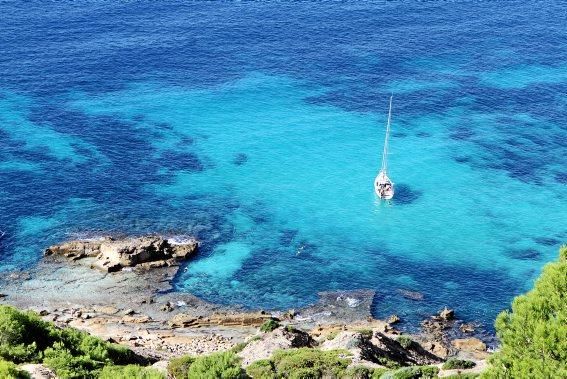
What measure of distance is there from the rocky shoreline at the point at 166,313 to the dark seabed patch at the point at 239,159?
2166cm

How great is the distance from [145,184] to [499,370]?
215 ft

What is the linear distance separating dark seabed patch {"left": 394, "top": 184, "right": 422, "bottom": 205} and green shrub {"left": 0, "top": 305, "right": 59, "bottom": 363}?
54.6 metres

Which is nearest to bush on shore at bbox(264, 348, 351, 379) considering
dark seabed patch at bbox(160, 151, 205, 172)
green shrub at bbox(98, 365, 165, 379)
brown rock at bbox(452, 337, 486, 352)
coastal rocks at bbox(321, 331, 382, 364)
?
coastal rocks at bbox(321, 331, 382, 364)

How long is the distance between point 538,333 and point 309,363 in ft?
68.1

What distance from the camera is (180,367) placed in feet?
166

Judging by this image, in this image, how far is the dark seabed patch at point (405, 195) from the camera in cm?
9569

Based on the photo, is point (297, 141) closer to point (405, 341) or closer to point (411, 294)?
point (411, 294)

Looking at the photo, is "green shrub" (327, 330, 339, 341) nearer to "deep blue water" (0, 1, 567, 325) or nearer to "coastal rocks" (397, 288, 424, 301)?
"deep blue water" (0, 1, 567, 325)

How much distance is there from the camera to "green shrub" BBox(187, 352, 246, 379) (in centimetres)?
4216

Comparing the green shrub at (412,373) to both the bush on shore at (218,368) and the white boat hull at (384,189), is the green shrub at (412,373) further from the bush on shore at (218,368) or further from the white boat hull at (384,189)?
the white boat hull at (384,189)

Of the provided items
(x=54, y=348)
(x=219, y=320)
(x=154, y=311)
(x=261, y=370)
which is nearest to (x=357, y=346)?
(x=261, y=370)

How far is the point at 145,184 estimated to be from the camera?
9669 centimetres

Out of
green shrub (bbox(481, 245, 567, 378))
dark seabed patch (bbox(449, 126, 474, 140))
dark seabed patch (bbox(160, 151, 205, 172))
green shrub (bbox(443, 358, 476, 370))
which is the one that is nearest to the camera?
green shrub (bbox(481, 245, 567, 378))

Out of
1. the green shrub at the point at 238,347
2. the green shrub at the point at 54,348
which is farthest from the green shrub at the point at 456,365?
the green shrub at the point at 54,348
